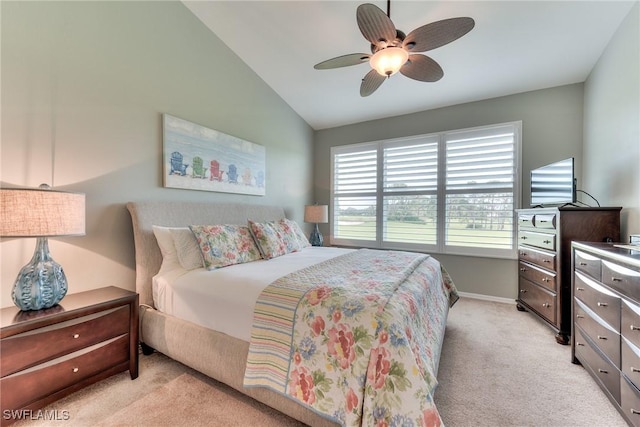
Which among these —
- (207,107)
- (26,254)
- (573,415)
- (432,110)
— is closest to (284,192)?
(207,107)

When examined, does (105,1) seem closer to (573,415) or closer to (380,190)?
(380,190)

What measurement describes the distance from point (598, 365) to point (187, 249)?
2.98 metres

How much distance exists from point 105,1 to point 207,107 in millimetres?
1067

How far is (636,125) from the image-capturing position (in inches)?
82.2

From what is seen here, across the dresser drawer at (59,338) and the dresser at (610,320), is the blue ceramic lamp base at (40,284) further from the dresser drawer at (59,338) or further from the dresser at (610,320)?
the dresser at (610,320)

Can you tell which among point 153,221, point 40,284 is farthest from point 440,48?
point 40,284

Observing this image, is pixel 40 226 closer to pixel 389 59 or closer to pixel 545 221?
pixel 389 59

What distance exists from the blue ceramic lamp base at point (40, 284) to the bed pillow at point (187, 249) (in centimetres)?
70

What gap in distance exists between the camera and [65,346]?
153cm

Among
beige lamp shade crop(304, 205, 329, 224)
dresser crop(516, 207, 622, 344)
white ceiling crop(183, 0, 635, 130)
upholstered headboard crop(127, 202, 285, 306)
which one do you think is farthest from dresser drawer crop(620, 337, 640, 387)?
beige lamp shade crop(304, 205, 329, 224)

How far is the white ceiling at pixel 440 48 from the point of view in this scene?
7.50 ft

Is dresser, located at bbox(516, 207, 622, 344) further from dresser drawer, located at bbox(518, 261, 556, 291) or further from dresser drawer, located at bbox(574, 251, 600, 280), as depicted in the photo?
dresser drawer, located at bbox(574, 251, 600, 280)

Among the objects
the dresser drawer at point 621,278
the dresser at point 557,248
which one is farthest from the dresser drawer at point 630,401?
the dresser at point 557,248

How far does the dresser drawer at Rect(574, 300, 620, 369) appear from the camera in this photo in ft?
4.90
